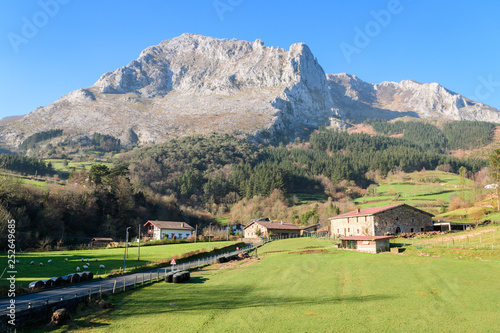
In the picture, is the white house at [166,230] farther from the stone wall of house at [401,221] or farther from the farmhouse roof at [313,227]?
the stone wall of house at [401,221]

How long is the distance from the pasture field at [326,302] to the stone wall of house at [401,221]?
93.2 ft

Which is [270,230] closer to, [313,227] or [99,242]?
[313,227]

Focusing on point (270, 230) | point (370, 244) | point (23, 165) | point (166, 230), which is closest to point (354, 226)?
point (370, 244)

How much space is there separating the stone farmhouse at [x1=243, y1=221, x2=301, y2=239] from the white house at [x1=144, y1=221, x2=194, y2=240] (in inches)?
776

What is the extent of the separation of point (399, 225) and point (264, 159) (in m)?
134

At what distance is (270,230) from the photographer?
3526 inches

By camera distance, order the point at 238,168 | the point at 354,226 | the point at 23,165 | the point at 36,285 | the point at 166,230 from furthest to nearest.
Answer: the point at 238,168
the point at 23,165
the point at 166,230
the point at 354,226
the point at 36,285

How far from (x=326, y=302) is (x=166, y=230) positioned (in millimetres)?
77804

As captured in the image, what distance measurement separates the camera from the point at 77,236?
80.0 m

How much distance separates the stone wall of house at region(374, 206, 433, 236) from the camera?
197ft

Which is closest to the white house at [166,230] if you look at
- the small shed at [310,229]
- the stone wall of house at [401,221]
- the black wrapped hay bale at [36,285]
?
the small shed at [310,229]

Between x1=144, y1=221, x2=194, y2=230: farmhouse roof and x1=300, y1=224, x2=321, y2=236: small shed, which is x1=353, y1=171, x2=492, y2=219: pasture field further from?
x1=144, y1=221, x2=194, y2=230: farmhouse roof

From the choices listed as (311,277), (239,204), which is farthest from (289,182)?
(311,277)

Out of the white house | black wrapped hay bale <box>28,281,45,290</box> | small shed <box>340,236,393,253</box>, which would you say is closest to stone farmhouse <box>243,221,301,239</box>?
the white house
